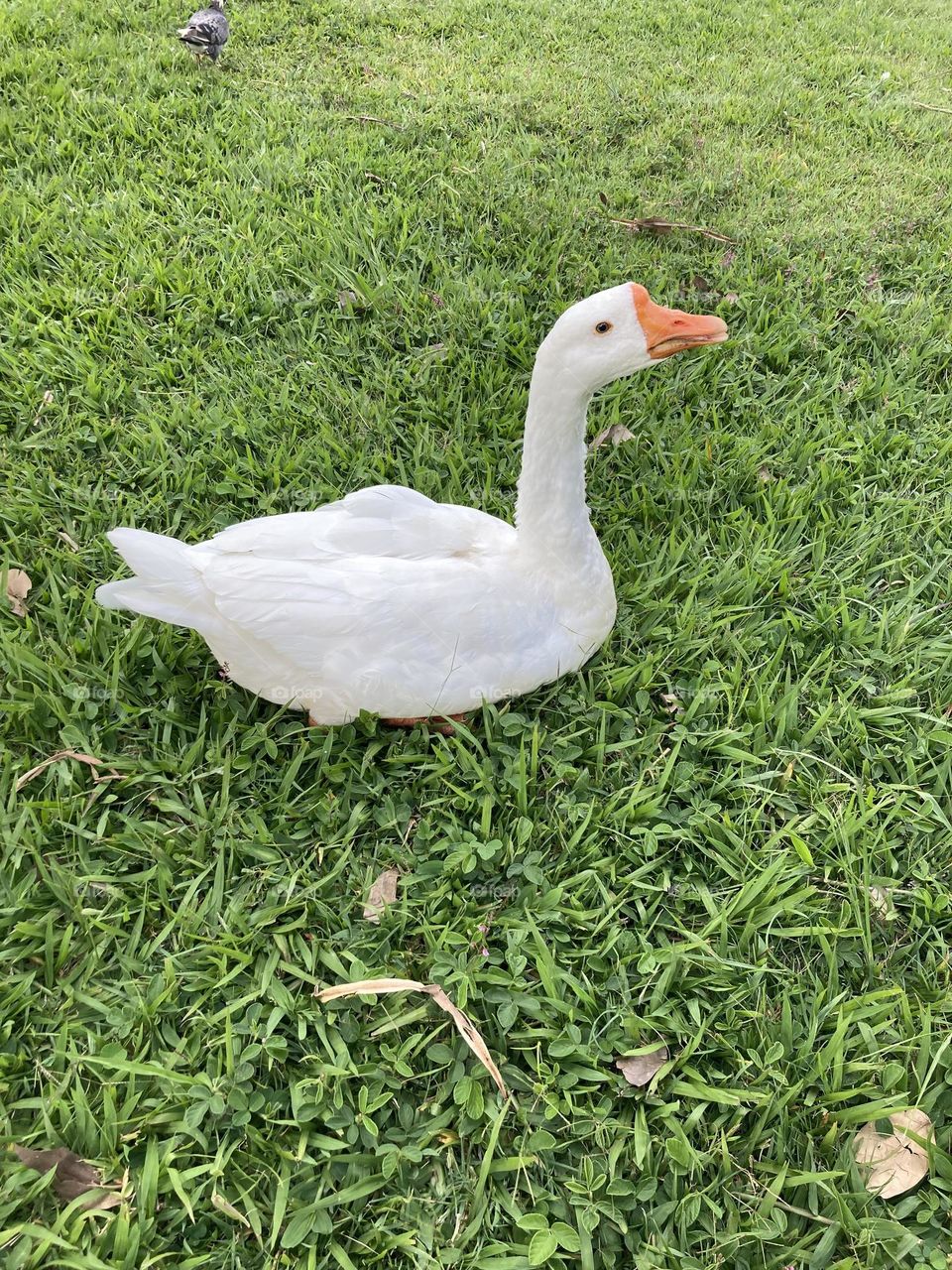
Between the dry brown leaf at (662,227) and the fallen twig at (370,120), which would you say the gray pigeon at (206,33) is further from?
the dry brown leaf at (662,227)

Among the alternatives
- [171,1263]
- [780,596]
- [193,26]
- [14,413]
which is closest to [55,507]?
[14,413]

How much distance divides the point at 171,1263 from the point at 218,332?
10.1ft

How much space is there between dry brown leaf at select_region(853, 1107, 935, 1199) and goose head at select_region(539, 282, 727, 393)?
5.74 ft

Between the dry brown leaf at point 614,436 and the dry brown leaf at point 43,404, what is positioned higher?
the dry brown leaf at point 614,436

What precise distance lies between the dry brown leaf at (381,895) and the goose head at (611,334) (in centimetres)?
131

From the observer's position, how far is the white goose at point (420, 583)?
6.21 feet

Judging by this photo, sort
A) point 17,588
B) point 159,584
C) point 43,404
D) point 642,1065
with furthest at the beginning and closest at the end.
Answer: point 43,404, point 17,588, point 159,584, point 642,1065

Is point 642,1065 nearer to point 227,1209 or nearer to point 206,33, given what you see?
point 227,1209

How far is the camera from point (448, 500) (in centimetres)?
267

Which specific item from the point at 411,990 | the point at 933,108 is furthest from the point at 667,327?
the point at 933,108

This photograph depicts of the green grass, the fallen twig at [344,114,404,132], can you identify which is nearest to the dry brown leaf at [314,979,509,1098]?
the green grass

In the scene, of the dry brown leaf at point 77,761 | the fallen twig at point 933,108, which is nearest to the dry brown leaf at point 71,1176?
the dry brown leaf at point 77,761

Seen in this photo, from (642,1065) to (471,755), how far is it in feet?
2.67

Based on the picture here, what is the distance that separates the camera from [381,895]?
184 cm
